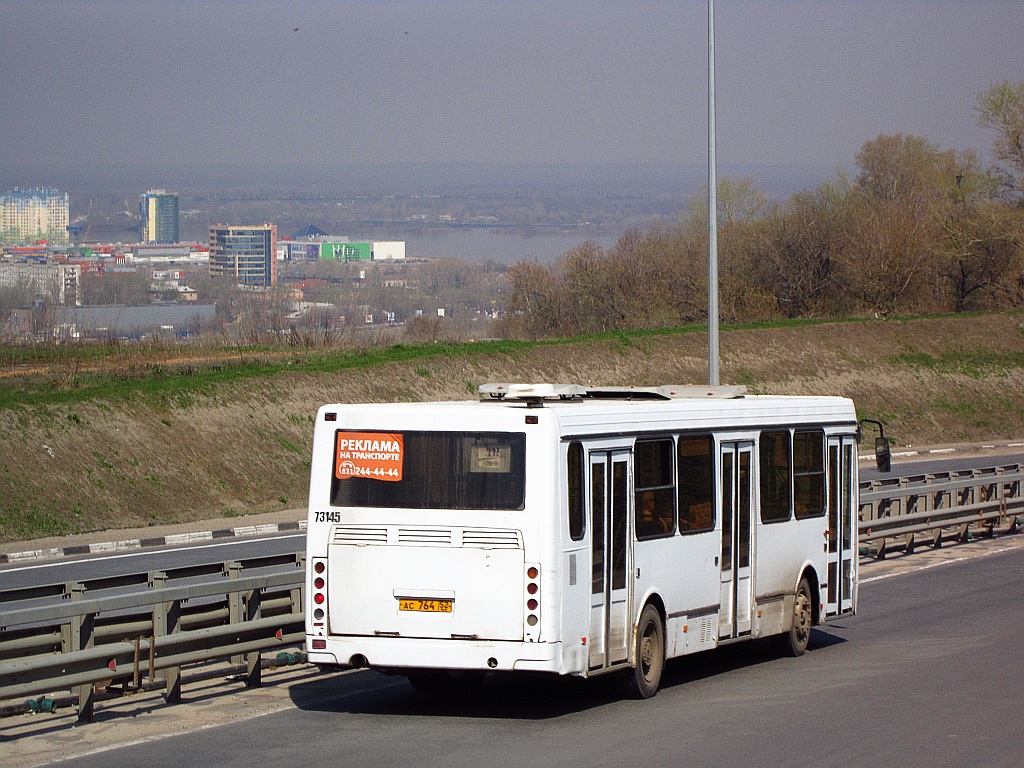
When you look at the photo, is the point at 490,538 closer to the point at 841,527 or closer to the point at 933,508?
the point at 841,527

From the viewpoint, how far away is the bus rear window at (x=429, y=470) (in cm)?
1045

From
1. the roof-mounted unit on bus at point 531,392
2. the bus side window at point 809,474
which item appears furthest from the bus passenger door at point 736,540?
the roof-mounted unit on bus at point 531,392

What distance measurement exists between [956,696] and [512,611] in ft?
13.1

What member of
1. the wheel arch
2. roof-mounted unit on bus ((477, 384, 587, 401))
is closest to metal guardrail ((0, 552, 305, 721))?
roof-mounted unit on bus ((477, 384, 587, 401))

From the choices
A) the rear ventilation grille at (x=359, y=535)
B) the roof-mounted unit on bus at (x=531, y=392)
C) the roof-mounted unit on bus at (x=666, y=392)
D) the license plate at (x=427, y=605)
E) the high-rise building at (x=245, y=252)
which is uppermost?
the high-rise building at (x=245, y=252)

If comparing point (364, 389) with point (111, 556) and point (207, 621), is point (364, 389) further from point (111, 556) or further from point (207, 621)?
point (207, 621)

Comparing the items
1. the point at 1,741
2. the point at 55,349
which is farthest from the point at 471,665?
the point at 55,349

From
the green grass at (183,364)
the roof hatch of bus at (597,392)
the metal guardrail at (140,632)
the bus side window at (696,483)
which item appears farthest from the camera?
the green grass at (183,364)

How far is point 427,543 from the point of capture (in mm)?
10531

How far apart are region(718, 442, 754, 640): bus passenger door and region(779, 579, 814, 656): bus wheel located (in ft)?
3.71

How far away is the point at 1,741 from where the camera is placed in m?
9.68

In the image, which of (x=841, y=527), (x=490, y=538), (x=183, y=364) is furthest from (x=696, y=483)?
(x=183, y=364)

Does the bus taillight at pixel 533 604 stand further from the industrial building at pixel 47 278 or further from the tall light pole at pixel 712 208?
the industrial building at pixel 47 278

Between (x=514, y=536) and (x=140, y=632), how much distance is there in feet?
10.4
